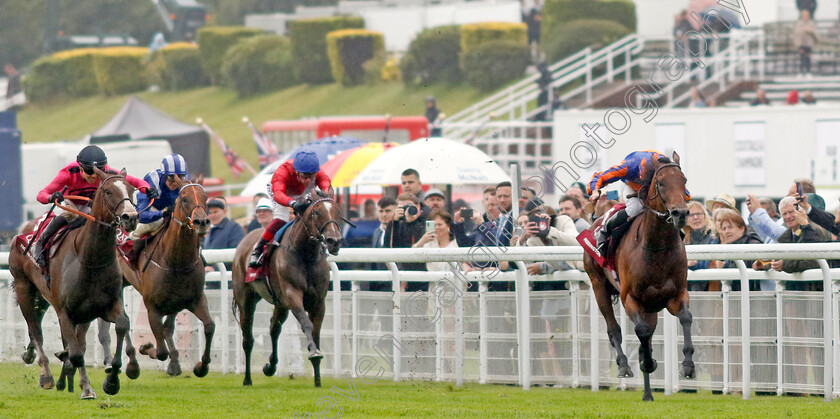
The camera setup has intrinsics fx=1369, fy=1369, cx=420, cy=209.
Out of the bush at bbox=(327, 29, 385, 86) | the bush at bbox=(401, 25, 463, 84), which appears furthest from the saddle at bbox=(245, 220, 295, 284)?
the bush at bbox=(327, 29, 385, 86)

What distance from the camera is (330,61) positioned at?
4466 centimetres

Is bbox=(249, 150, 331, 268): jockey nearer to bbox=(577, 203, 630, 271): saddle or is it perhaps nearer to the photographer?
the photographer

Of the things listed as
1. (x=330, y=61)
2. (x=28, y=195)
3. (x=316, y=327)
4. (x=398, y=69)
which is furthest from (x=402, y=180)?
(x=330, y=61)

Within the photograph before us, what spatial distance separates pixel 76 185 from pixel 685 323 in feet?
14.5

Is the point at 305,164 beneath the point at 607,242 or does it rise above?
above

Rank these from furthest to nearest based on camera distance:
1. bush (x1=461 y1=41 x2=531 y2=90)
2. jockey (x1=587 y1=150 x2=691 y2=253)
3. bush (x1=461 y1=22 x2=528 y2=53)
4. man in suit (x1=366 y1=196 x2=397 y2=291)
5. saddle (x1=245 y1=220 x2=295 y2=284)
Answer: bush (x1=461 y1=22 x2=528 y2=53)
bush (x1=461 y1=41 x2=531 y2=90)
man in suit (x1=366 y1=196 x2=397 y2=291)
saddle (x1=245 y1=220 x2=295 y2=284)
jockey (x1=587 y1=150 x2=691 y2=253)

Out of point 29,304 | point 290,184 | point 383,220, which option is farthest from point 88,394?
point 383,220

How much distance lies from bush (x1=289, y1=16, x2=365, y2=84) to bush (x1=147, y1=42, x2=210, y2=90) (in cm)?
586

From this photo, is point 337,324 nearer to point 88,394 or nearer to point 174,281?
point 174,281

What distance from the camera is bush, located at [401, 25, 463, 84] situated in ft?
115

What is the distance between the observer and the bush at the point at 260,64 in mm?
45656

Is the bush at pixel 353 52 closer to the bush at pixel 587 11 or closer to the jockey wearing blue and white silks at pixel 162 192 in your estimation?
the bush at pixel 587 11

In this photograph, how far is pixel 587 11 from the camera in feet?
121

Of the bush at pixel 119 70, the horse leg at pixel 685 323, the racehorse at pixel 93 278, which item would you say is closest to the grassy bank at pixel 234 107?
the bush at pixel 119 70
